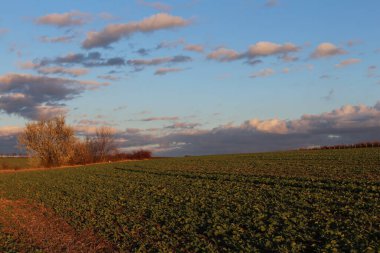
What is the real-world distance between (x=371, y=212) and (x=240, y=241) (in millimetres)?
7237

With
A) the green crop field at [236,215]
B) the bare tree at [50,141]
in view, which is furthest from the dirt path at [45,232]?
the bare tree at [50,141]

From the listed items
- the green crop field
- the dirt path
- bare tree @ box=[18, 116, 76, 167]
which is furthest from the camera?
bare tree @ box=[18, 116, 76, 167]

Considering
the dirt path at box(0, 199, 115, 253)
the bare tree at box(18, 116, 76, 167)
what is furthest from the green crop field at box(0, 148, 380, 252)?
the bare tree at box(18, 116, 76, 167)

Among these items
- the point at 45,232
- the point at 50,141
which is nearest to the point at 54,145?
the point at 50,141

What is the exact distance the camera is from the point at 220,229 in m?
18.4

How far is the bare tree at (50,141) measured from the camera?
333ft

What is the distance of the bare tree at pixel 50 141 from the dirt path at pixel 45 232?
72792mm

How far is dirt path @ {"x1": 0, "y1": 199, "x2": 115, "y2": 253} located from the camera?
60.2ft

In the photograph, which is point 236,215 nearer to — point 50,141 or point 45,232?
point 45,232

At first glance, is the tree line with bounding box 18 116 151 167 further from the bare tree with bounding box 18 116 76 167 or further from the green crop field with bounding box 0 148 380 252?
the green crop field with bounding box 0 148 380 252

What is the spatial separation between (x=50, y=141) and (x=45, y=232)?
8517 centimetres

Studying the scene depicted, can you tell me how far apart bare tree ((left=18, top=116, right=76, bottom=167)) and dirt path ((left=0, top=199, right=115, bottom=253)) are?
72792 mm

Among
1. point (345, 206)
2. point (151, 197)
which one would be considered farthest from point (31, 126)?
point (345, 206)

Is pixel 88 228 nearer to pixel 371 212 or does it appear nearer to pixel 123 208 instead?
pixel 123 208
